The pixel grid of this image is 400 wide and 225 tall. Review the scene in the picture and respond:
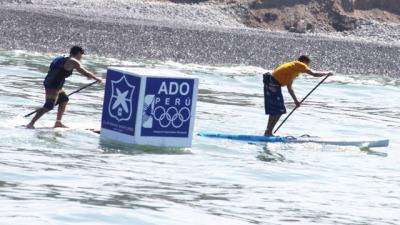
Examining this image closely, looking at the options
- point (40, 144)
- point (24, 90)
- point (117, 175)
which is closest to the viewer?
point (117, 175)

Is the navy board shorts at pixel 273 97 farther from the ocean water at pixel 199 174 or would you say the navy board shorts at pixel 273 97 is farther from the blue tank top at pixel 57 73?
the blue tank top at pixel 57 73

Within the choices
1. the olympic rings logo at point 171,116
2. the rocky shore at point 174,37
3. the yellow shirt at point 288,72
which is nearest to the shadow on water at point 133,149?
the olympic rings logo at point 171,116

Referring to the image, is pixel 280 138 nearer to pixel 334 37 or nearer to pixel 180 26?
pixel 180 26

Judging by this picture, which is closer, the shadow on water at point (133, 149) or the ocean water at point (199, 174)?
the ocean water at point (199, 174)

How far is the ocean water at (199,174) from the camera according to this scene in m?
13.7

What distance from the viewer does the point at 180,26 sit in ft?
152

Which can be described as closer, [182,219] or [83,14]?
[182,219]

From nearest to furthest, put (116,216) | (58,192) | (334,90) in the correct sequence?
(116,216) < (58,192) < (334,90)

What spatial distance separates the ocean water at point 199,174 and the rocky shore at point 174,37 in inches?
491

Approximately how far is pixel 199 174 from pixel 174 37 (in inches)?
1012

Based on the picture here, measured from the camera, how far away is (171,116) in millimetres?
17719

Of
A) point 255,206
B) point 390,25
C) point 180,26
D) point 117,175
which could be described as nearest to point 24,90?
point 117,175

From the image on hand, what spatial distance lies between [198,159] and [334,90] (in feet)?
47.3

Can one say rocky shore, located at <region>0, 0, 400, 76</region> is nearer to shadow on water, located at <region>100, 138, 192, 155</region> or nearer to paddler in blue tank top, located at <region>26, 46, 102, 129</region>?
paddler in blue tank top, located at <region>26, 46, 102, 129</region>
